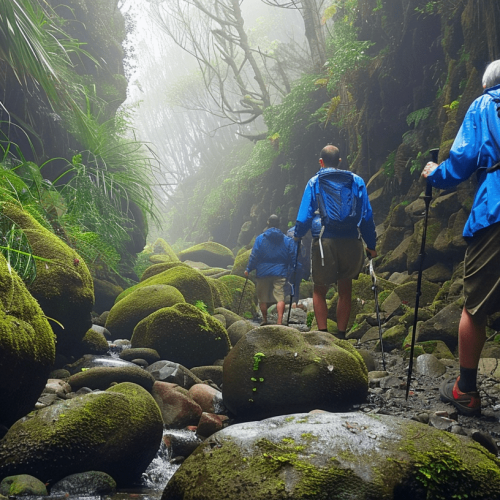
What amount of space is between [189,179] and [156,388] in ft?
147

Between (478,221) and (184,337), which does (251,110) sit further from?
(478,221)

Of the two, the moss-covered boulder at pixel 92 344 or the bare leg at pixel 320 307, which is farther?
the bare leg at pixel 320 307

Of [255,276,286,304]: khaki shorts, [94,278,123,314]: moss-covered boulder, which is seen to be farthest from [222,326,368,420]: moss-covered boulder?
[94,278,123,314]: moss-covered boulder

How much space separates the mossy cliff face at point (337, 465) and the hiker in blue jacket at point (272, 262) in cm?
706

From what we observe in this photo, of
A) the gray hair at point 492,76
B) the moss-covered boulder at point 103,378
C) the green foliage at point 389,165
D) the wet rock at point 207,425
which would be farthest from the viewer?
the green foliage at point 389,165

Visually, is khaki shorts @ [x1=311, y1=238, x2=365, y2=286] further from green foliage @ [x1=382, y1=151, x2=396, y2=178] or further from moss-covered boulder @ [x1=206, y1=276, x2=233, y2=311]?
green foliage @ [x1=382, y1=151, x2=396, y2=178]

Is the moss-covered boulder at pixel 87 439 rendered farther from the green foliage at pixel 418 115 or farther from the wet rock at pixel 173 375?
the green foliage at pixel 418 115

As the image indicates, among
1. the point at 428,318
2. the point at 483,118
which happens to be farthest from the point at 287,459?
the point at 428,318

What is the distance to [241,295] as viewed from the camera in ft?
39.9

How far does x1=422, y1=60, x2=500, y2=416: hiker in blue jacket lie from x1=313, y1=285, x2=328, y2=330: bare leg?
8.28 ft

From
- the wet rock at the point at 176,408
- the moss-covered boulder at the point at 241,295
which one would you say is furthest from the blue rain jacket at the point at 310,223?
the moss-covered boulder at the point at 241,295

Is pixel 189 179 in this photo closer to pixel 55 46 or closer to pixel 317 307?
pixel 55 46

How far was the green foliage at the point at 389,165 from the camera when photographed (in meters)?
12.7

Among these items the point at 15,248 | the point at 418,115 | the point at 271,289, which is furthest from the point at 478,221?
the point at 418,115
